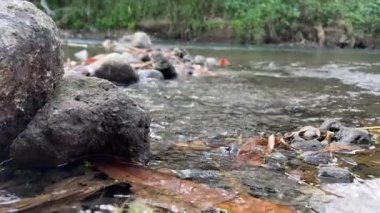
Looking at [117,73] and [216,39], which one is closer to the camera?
[117,73]

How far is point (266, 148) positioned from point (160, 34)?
20.9 metres

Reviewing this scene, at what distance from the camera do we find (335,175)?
152 inches

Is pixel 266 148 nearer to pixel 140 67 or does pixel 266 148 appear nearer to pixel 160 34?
pixel 140 67

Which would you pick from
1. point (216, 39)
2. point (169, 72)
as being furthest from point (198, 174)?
point (216, 39)

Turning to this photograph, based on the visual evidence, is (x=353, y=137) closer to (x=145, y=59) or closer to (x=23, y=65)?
(x=23, y=65)

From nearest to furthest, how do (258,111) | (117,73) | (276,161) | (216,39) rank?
(276,161) → (258,111) → (117,73) → (216,39)

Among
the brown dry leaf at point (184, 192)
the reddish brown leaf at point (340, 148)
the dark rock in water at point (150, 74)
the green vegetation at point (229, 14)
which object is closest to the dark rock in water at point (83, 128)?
the brown dry leaf at point (184, 192)

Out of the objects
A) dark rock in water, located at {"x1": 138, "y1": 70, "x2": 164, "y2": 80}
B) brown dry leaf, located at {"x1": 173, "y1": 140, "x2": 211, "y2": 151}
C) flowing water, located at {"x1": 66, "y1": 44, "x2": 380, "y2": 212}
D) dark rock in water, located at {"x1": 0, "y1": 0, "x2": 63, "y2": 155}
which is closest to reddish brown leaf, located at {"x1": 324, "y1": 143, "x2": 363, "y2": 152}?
flowing water, located at {"x1": 66, "y1": 44, "x2": 380, "y2": 212}

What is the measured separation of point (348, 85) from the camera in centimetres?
966

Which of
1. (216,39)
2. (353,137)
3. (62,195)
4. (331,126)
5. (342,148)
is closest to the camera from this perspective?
(62,195)

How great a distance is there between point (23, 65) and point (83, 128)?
583mm

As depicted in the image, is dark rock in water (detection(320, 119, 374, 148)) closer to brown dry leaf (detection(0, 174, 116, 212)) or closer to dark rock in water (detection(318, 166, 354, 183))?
dark rock in water (detection(318, 166, 354, 183))

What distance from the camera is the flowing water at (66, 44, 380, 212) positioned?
3.69m

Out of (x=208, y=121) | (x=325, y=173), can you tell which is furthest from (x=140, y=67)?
(x=325, y=173)
